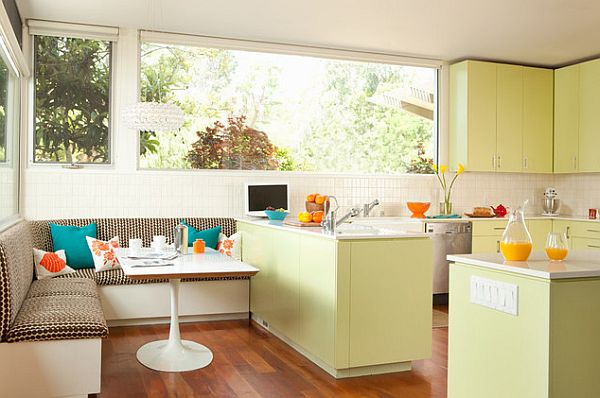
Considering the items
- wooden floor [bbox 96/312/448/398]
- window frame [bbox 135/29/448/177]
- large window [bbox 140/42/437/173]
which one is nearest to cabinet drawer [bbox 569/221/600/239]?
window frame [bbox 135/29/448/177]

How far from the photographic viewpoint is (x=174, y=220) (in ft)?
18.6

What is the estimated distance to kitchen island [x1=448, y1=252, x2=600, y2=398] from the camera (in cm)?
208

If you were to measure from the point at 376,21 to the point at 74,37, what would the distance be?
259cm

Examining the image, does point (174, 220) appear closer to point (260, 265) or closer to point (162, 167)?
point (162, 167)

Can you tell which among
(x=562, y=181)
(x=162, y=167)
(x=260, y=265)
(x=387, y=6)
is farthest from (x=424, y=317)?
(x=562, y=181)

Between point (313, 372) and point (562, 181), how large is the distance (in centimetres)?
457

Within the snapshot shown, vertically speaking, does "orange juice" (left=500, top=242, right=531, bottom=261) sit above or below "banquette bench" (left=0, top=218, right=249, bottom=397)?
above

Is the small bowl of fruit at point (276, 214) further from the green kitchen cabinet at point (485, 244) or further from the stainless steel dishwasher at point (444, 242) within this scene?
the green kitchen cabinet at point (485, 244)

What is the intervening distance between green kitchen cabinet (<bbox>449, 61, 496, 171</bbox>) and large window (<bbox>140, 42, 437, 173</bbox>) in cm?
34

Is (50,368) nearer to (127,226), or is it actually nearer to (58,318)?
(58,318)

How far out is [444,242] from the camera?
6.19 meters

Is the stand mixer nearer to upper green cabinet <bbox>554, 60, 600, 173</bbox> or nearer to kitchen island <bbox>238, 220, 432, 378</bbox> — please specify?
upper green cabinet <bbox>554, 60, 600, 173</bbox>

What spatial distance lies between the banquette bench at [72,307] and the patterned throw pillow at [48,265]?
78 millimetres

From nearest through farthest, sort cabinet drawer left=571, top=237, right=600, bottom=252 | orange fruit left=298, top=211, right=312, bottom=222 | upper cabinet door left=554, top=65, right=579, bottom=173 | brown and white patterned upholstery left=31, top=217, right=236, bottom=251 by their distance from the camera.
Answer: orange fruit left=298, top=211, right=312, bottom=222 → brown and white patterned upholstery left=31, top=217, right=236, bottom=251 → cabinet drawer left=571, top=237, right=600, bottom=252 → upper cabinet door left=554, top=65, right=579, bottom=173
